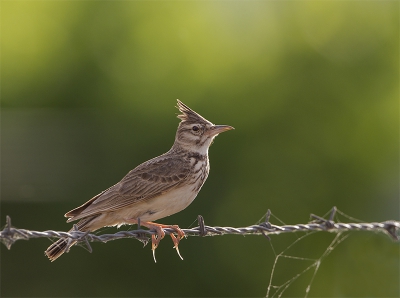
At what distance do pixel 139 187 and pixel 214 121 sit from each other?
6.06 meters

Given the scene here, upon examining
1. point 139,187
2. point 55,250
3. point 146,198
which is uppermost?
point 139,187

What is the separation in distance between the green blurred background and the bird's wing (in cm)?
346

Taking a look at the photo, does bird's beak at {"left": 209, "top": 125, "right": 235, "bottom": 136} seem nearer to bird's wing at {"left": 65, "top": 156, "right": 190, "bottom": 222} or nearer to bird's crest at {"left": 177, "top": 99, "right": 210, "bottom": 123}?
bird's crest at {"left": 177, "top": 99, "right": 210, "bottom": 123}

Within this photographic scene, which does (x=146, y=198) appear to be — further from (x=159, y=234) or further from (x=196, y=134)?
(x=196, y=134)

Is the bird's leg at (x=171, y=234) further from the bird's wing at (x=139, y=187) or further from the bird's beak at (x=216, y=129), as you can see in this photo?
the bird's beak at (x=216, y=129)

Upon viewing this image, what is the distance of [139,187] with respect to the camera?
6797 millimetres

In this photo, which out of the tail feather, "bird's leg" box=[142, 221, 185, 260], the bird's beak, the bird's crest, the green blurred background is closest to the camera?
"bird's leg" box=[142, 221, 185, 260]

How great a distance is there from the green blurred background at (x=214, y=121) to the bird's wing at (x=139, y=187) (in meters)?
3.46

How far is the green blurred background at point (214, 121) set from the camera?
37.4 feet

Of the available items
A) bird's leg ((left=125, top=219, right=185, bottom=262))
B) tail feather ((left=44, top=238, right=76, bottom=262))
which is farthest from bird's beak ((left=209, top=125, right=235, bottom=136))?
tail feather ((left=44, top=238, right=76, bottom=262))

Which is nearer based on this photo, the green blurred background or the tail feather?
the tail feather

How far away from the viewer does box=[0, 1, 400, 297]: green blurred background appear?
11.4 m

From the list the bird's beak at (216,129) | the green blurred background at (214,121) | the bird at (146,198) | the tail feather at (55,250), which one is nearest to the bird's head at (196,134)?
the bird's beak at (216,129)

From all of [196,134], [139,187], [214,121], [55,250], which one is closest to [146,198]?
[139,187]
